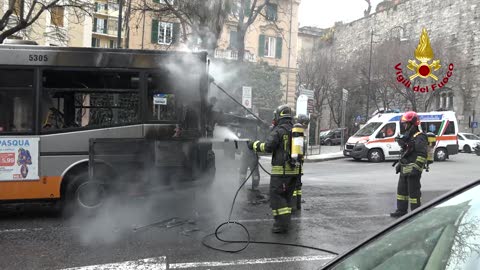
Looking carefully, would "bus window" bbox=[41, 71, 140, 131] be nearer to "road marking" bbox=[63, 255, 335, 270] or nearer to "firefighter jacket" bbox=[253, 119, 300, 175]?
"firefighter jacket" bbox=[253, 119, 300, 175]

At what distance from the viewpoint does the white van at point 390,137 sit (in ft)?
67.3

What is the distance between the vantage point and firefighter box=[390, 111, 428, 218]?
23.3ft

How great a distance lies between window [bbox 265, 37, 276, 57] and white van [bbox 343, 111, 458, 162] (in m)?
16.1

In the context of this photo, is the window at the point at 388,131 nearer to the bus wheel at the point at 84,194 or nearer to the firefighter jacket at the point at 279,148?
the firefighter jacket at the point at 279,148

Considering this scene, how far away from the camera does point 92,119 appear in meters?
7.04

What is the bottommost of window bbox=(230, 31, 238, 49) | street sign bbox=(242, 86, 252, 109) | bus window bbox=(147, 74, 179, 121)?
bus window bbox=(147, 74, 179, 121)

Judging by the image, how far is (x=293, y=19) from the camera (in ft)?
125

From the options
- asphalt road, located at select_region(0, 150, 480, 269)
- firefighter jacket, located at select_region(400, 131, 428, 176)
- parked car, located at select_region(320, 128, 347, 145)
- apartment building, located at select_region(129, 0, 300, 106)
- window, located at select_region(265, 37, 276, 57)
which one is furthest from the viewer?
parked car, located at select_region(320, 128, 347, 145)

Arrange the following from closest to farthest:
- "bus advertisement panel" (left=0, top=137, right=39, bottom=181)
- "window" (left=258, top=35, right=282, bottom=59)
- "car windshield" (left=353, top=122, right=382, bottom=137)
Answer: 1. "bus advertisement panel" (left=0, top=137, right=39, bottom=181)
2. "car windshield" (left=353, top=122, right=382, bottom=137)
3. "window" (left=258, top=35, right=282, bottom=59)

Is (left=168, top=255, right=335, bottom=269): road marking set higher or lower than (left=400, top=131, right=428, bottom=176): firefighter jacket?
lower

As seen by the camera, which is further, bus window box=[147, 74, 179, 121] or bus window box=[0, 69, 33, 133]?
bus window box=[147, 74, 179, 121]

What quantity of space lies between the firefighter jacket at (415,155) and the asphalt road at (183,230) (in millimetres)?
937

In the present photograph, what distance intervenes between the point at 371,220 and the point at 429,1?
151ft

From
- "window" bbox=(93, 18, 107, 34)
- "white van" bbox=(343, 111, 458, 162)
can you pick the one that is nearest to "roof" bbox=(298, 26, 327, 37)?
"window" bbox=(93, 18, 107, 34)
